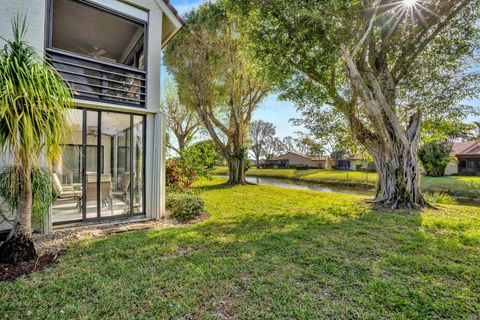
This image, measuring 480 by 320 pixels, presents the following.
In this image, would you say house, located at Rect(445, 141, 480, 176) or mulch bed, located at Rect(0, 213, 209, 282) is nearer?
mulch bed, located at Rect(0, 213, 209, 282)

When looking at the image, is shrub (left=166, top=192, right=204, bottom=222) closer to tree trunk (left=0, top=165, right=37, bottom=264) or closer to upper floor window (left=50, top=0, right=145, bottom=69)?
tree trunk (left=0, top=165, right=37, bottom=264)

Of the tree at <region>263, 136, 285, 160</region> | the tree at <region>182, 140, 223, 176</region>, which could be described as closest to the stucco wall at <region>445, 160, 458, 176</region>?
the tree at <region>263, 136, 285, 160</region>

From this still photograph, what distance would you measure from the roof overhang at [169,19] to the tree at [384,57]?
2388 mm

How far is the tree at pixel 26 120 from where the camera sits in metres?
2.78

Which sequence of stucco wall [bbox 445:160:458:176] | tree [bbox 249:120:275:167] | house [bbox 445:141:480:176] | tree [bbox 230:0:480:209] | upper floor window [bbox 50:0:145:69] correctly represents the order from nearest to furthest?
upper floor window [bbox 50:0:145:69], tree [bbox 230:0:480:209], house [bbox 445:141:480:176], stucco wall [bbox 445:160:458:176], tree [bbox 249:120:275:167]

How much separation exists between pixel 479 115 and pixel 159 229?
10.2 m

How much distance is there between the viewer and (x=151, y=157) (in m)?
5.71

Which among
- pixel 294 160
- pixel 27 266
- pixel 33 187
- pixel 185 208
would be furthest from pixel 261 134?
pixel 27 266

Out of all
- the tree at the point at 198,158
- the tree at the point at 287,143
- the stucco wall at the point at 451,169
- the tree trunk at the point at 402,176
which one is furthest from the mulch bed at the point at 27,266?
the tree at the point at 287,143

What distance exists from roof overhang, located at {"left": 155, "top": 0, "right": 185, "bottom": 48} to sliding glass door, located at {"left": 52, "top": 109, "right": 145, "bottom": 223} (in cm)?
284

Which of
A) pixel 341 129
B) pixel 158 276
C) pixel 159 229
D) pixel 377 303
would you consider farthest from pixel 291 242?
pixel 341 129

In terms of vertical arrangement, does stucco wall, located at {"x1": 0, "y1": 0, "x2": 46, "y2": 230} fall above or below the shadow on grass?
above

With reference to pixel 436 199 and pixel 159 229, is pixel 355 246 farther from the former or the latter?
pixel 436 199

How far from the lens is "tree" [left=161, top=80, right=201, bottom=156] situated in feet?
67.3
